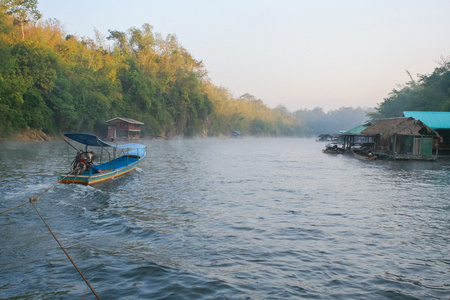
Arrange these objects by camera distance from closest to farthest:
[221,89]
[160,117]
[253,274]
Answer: [253,274]
[160,117]
[221,89]

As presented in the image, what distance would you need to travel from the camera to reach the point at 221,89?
10956 cm

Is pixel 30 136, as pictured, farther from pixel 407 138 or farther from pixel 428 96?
pixel 428 96

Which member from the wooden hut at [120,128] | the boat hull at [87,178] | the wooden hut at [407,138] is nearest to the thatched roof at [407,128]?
the wooden hut at [407,138]

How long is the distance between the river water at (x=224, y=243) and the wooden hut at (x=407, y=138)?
1439 cm

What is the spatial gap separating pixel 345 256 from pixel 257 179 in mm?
11312

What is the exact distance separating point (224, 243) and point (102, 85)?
48.9 m

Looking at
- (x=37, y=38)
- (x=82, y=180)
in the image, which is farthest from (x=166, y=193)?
(x=37, y=38)

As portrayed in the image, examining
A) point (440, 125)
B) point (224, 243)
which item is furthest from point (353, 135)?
point (224, 243)

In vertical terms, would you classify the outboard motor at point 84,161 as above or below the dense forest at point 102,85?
below

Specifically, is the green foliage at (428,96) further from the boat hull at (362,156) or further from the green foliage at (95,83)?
the green foliage at (95,83)

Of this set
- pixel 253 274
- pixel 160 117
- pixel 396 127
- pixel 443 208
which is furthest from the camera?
pixel 160 117

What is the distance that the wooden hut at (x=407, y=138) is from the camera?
91.0 feet

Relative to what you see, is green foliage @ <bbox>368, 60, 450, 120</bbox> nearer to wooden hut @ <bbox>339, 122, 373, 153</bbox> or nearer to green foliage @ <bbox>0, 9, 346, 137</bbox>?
wooden hut @ <bbox>339, 122, 373, 153</bbox>

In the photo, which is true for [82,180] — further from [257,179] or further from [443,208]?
[443,208]
